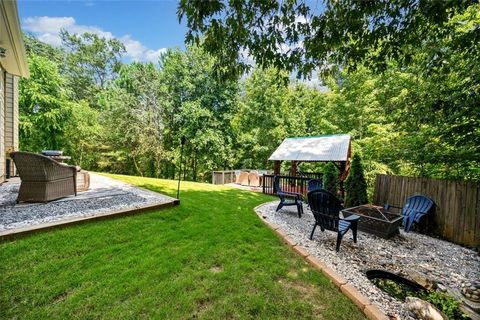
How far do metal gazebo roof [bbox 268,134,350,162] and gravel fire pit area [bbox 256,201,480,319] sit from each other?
4.08 m

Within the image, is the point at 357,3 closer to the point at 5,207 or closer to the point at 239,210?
the point at 239,210

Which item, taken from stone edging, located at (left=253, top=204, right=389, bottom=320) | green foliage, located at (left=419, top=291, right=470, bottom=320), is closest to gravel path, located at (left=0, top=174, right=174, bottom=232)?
stone edging, located at (left=253, top=204, right=389, bottom=320)

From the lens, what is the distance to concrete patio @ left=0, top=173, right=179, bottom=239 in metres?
3.17

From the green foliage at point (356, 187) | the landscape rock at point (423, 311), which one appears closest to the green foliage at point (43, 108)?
the green foliage at point (356, 187)

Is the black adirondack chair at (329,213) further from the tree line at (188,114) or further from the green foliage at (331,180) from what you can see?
the tree line at (188,114)

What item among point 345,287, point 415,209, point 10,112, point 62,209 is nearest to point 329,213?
point 345,287

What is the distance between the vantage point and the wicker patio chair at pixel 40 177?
12.9ft

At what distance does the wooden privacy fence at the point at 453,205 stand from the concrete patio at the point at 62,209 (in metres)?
6.26

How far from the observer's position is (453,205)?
5.00 m

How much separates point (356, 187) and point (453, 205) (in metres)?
2.14

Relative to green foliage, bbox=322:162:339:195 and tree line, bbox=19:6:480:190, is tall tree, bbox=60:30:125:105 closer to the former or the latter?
tree line, bbox=19:6:480:190

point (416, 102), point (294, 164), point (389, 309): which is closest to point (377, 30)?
point (416, 102)

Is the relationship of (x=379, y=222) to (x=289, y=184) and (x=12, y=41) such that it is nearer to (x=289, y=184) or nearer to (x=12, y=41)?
(x=289, y=184)

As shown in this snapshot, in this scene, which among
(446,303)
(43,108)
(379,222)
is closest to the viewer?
(446,303)
